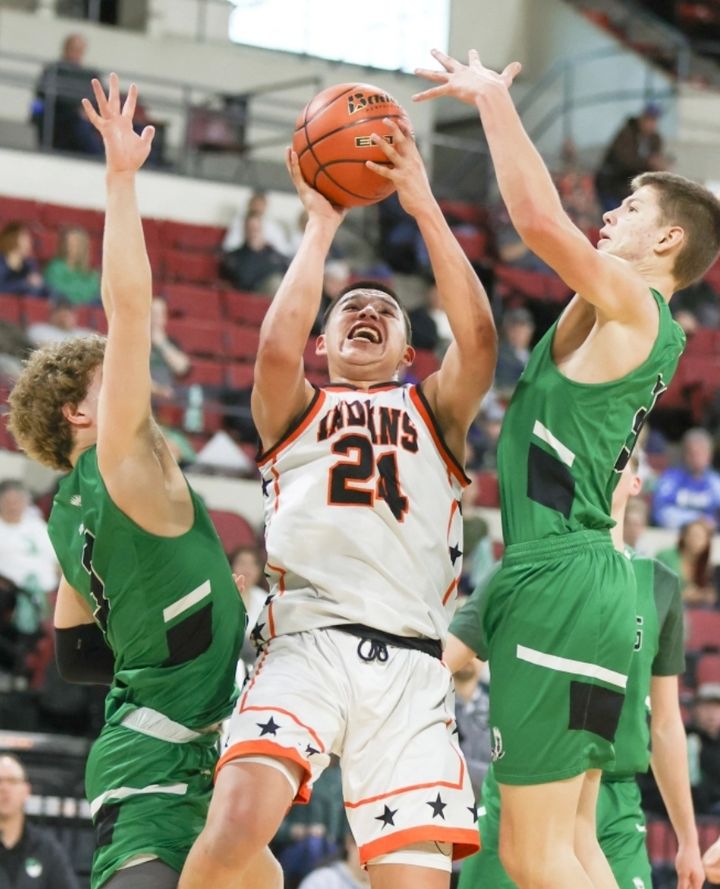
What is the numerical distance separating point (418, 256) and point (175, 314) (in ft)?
8.84

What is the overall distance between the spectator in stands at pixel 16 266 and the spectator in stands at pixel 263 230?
2081 mm

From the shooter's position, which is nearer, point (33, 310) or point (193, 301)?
point (33, 310)

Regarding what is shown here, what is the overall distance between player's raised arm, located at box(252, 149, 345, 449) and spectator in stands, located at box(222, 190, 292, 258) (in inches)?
356

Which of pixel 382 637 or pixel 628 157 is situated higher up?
pixel 382 637

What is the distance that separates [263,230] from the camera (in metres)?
14.0

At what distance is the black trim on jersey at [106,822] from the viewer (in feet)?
14.9

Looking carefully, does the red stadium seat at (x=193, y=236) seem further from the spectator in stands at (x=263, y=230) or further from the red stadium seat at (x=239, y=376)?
the red stadium seat at (x=239, y=376)

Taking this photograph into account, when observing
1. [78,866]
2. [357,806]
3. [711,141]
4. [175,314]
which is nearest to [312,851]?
[78,866]

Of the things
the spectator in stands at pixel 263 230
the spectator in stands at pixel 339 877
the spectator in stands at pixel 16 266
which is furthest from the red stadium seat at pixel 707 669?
the spectator in stands at pixel 16 266

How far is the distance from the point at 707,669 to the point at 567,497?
6.94 metres

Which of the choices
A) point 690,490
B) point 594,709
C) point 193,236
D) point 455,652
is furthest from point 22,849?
point 193,236

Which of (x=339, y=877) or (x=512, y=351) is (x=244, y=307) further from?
(x=339, y=877)

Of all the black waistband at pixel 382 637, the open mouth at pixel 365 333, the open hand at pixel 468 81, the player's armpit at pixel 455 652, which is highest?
the open hand at pixel 468 81

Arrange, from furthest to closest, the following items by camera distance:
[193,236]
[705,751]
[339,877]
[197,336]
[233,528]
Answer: [193,236] → [197,336] → [233,528] → [705,751] → [339,877]
